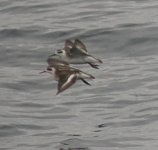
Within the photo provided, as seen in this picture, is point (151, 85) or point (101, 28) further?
point (101, 28)

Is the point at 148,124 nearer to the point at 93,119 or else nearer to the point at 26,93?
the point at 93,119

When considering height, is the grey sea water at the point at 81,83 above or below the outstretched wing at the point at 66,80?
below

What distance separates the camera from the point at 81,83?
15055mm

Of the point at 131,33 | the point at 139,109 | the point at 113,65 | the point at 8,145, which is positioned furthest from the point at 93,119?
the point at 131,33

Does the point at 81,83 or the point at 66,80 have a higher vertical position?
the point at 66,80

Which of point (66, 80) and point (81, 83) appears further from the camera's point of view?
point (81, 83)

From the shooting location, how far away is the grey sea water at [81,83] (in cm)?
1226

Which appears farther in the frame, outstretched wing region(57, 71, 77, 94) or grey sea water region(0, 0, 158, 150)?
grey sea water region(0, 0, 158, 150)

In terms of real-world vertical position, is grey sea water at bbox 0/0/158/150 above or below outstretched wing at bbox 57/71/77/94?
below

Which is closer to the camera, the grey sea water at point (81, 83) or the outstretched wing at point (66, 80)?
the outstretched wing at point (66, 80)

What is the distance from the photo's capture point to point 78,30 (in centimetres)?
1789

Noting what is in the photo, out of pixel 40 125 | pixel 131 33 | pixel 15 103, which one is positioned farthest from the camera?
pixel 131 33

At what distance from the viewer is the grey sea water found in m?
12.3

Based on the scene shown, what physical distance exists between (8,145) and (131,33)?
5.94 metres
